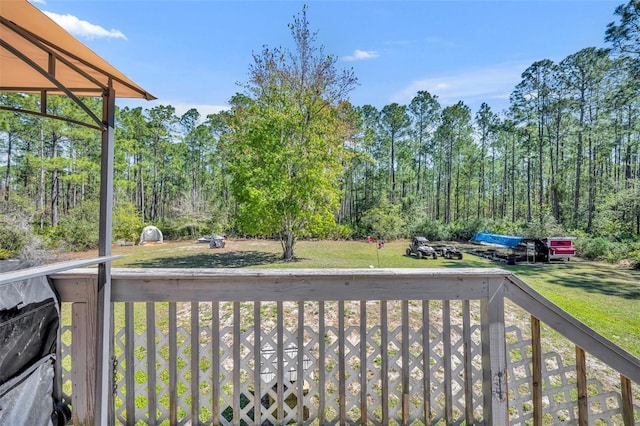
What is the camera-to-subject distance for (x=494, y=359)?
44.9 inches

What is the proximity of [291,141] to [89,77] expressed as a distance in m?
8.34

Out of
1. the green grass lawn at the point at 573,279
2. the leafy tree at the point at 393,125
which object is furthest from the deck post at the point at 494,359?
the leafy tree at the point at 393,125

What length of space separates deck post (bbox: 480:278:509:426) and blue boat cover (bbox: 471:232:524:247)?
9.88 m

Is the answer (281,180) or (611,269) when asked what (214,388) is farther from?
(611,269)

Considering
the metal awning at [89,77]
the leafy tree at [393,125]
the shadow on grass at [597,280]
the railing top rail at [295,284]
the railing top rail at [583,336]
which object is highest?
the leafy tree at [393,125]

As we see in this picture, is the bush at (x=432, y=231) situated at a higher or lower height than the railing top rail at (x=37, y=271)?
lower

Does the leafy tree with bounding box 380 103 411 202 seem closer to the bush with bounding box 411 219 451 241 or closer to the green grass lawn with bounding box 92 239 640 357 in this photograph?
the bush with bounding box 411 219 451 241

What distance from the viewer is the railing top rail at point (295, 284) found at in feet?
3.63

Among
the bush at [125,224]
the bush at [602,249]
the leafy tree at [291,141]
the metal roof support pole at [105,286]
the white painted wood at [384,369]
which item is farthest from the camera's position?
the bush at [125,224]

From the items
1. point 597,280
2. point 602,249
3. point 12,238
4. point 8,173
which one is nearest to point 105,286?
point 597,280

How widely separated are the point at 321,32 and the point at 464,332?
1060cm

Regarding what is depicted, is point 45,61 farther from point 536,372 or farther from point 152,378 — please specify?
point 536,372

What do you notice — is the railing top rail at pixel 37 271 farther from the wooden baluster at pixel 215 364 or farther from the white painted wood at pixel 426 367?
the white painted wood at pixel 426 367

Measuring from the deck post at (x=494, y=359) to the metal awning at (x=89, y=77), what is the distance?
1.39 m
